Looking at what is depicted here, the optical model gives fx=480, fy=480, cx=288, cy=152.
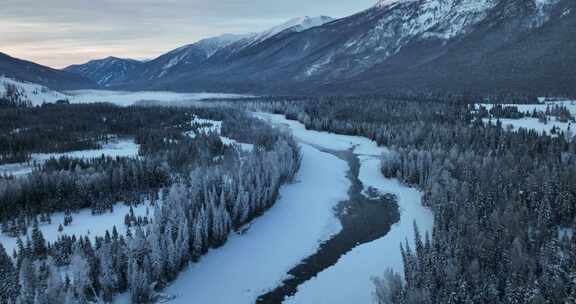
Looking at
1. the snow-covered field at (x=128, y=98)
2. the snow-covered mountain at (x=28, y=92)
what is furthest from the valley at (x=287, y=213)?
the snow-covered field at (x=128, y=98)

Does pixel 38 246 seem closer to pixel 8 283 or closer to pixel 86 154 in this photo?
pixel 8 283

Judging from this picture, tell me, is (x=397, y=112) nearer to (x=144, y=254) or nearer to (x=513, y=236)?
(x=513, y=236)

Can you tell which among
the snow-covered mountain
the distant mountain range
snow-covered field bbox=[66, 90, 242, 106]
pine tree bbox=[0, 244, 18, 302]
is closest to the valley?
pine tree bbox=[0, 244, 18, 302]

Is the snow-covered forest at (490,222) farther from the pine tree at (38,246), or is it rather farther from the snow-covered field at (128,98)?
the snow-covered field at (128,98)

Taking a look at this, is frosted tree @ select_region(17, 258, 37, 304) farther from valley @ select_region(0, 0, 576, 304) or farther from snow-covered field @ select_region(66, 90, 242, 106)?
snow-covered field @ select_region(66, 90, 242, 106)

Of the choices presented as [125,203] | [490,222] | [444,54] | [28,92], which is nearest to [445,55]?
[444,54]

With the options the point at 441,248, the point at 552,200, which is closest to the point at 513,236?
the point at 441,248

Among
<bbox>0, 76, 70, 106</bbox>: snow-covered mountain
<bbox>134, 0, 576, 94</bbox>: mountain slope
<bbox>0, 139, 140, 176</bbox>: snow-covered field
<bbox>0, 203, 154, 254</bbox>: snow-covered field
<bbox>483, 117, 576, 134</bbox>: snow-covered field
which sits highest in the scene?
<bbox>134, 0, 576, 94</bbox>: mountain slope
